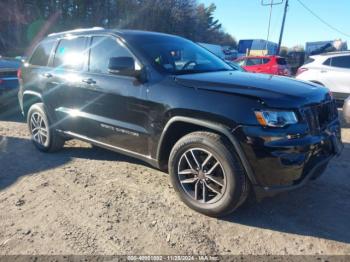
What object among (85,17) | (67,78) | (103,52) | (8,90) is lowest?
(8,90)

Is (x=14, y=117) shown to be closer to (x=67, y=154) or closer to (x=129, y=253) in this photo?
(x=67, y=154)

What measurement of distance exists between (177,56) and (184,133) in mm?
1042

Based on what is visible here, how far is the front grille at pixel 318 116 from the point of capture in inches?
123

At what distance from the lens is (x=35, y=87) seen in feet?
18.0

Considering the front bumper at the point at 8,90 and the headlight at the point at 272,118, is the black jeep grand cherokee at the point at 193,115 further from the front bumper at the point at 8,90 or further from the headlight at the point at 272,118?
the front bumper at the point at 8,90

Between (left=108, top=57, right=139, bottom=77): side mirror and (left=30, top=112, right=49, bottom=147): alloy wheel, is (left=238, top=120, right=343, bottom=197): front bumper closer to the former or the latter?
(left=108, top=57, right=139, bottom=77): side mirror

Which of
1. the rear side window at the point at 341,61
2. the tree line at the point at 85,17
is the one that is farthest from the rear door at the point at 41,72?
the tree line at the point at 85,17

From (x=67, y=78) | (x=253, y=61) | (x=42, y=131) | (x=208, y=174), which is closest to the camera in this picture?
(x=208, y=174)

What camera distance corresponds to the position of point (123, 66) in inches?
147

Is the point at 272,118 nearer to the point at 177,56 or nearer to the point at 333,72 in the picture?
the point at 177,56

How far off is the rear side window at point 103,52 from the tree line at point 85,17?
102ft

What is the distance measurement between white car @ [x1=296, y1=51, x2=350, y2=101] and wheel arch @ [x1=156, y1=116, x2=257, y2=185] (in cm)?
700

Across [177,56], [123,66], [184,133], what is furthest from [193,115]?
[177,56]

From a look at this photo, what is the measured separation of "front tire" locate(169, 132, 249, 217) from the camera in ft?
10.3
